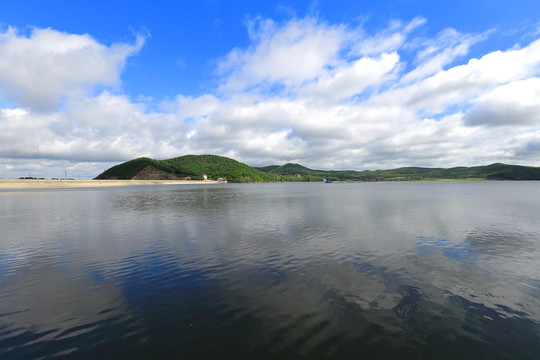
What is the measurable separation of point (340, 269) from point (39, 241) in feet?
98.6

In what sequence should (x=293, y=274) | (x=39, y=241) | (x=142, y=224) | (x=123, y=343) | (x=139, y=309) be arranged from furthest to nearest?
(x=142, y=224) < (x=39, y=241) < (x=293, y=274) < (x=139, y=309) < (x=123, y=343)

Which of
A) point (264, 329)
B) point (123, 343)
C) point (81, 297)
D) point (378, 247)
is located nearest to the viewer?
point (123, 343)

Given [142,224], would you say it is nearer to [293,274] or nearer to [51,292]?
[51,292]

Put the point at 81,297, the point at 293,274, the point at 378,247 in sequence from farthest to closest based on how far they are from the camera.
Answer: the point at 378,247, the point at 293,274, the point at 81,297

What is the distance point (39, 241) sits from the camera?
24.6m

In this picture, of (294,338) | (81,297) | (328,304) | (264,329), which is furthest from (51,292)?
(328,304)

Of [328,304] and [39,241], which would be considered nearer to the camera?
[328,304]

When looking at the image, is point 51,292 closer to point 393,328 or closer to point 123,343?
point 123,343

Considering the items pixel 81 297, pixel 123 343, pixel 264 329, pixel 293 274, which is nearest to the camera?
pixel 123 343

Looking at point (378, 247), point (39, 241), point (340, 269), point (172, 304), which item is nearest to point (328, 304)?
point (340, 269)

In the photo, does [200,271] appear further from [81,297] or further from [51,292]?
[51,292]

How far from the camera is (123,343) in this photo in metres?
9.07

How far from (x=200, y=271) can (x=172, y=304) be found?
14.8ft

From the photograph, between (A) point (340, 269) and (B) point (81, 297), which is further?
(A) point (340, 269)
